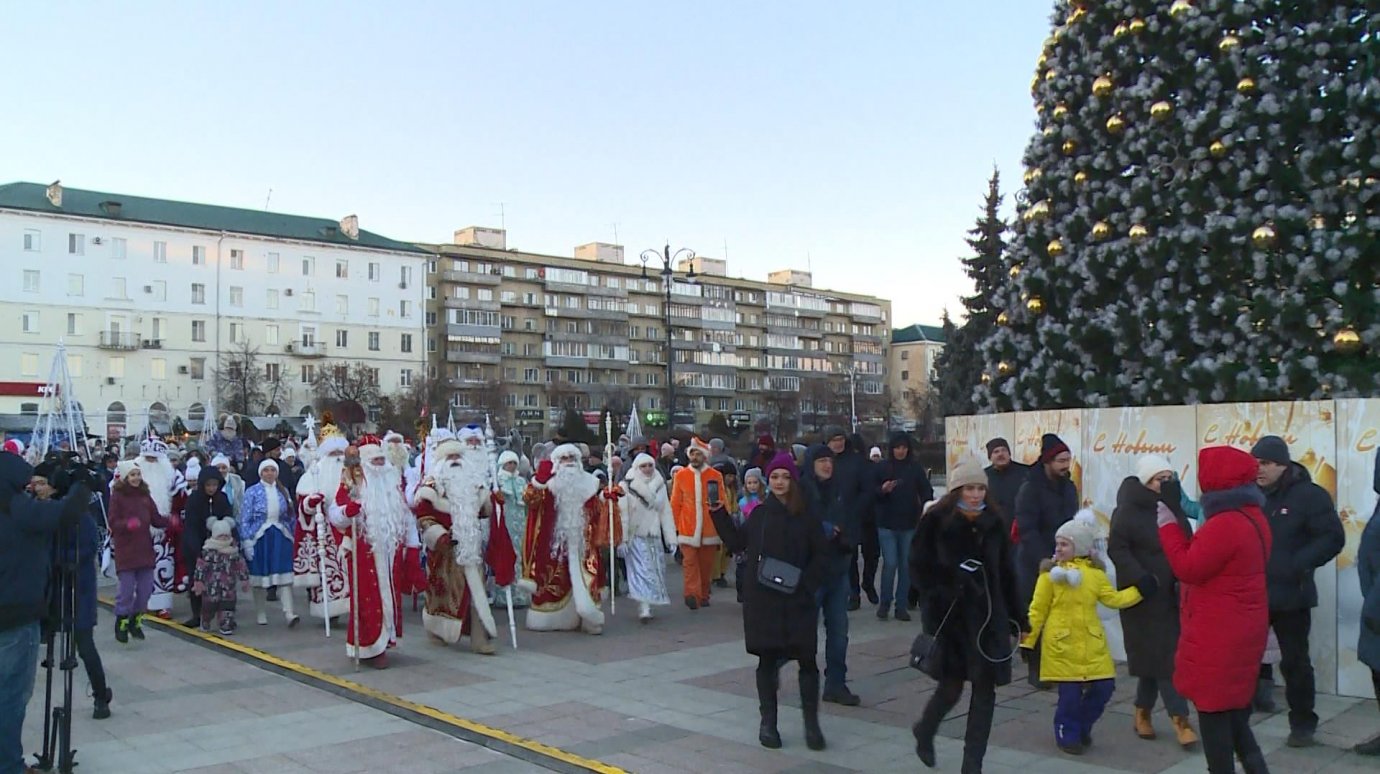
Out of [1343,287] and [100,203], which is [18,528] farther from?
[100,203]

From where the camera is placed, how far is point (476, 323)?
9069cm

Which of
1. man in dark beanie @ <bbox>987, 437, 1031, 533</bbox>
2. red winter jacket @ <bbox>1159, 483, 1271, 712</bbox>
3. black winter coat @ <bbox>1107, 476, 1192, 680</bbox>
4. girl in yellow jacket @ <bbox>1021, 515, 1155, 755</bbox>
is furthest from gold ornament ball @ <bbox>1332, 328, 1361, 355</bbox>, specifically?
red winter jacket @ <bbox>1159, 483, 1271, 712</bbox>

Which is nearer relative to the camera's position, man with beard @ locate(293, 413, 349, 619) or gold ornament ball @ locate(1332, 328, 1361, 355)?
gold ornament ball @ locate(1332, 328, 1361, 355)

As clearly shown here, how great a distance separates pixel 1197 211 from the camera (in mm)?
11969

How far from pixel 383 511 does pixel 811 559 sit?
471cm

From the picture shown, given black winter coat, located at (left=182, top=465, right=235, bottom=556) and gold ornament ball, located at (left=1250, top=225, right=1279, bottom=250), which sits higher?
gold ornament ball, located at (left=1250, top=225, right=1279, bottom=250)

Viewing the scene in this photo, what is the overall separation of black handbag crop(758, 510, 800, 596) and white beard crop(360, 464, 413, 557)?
4.47 meters

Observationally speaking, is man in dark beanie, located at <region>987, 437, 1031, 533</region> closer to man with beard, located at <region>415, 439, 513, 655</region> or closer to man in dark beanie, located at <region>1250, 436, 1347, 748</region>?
man in dark beanie, located at <region>1250, 436, 1347, 748</region>

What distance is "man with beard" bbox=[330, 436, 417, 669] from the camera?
32.0ft

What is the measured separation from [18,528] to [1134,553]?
21.3 ft

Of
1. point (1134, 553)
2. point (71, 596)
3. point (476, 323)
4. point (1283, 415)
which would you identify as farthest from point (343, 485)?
point (476, 323)

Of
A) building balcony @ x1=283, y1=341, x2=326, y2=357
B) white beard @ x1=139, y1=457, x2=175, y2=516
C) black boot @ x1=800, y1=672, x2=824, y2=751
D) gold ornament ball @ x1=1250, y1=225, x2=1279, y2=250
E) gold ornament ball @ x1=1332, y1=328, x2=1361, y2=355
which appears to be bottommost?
black boot @ x1=800, y1=672, x2=824, y2=751

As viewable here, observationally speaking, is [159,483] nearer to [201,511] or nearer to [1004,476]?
[201,511]

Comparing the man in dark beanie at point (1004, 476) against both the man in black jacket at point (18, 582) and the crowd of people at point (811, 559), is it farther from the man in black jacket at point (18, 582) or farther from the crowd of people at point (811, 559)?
the man in black jacket at point (18, 582)
